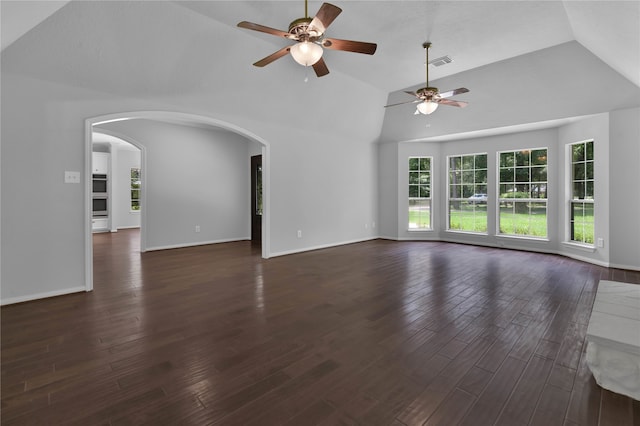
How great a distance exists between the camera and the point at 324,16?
8.25 ft

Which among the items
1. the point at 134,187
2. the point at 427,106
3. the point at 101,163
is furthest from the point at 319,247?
the point at 101,163

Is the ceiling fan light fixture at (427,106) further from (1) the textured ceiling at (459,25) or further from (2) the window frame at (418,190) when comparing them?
(2) the window frame at (418,190)

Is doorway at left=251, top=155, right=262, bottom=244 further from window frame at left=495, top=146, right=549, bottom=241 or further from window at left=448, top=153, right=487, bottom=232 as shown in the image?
window frame at left=495, top=146, right=549, bottom=241

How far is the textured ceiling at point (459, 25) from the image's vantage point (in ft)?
10.1

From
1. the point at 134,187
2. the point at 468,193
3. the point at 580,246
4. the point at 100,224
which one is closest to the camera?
the point at 580,246

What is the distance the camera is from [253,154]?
8398 millimetres

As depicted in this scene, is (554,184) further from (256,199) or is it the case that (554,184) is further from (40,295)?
(40,295)

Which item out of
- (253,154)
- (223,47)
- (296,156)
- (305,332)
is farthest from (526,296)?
(253,154)

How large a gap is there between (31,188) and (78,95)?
1.29m

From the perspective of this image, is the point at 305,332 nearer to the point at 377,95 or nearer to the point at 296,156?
the point at 296,156

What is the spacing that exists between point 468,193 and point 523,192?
1214mm

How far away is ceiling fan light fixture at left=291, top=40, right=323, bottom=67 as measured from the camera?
2818 millimetres

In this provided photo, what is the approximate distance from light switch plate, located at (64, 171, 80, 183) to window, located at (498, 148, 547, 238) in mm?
8206

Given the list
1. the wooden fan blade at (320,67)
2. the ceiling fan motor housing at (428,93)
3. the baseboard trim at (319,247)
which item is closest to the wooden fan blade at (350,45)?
the wooden fan blade at (320,67)
